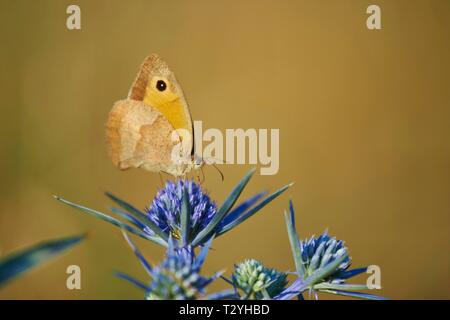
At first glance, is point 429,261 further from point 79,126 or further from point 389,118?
point 79,126

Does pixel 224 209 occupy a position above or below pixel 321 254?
above

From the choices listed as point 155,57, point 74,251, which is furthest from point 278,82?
point 155,57

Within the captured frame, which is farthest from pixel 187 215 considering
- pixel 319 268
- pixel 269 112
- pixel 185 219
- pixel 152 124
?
pixel 269 112

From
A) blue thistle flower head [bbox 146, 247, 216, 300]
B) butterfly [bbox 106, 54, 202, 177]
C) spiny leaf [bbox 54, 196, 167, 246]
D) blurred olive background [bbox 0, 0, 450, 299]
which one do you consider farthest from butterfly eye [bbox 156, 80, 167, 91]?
blurred olive background [bbox 0, 0, 450, 299]

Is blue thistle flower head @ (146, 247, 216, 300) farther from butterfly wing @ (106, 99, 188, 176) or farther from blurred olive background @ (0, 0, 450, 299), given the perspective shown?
blurred olive background @ (0, 0, 450, 299)

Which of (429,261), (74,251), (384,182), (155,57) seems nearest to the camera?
(155,57)

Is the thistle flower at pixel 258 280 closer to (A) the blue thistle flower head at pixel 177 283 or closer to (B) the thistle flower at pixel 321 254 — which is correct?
(B) the thistle flower at pixel 321 254

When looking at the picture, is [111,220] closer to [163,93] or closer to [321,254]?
[321,254]
